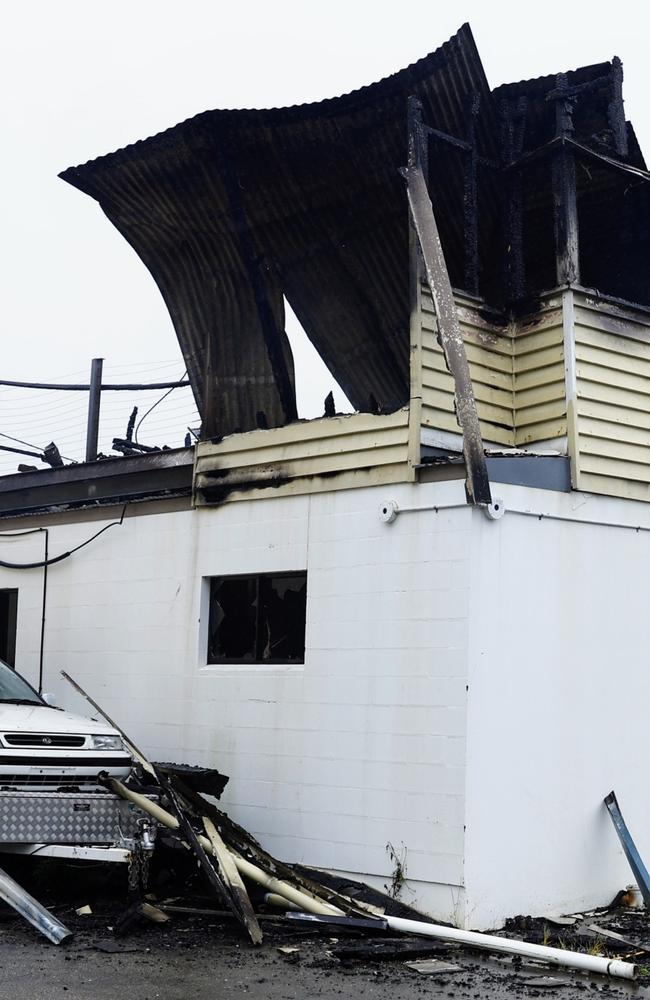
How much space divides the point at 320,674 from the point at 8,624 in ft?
15.6

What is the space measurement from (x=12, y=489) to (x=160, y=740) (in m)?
3.88

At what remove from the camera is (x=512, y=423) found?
36.7ft

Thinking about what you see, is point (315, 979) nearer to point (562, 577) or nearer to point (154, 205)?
point (562, 577)

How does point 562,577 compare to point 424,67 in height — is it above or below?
below

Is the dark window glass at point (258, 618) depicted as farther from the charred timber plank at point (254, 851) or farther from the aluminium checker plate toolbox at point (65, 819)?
the aluminium checker plate toolbox at point (65, 819)

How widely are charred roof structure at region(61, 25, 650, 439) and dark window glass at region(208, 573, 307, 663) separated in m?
1.63

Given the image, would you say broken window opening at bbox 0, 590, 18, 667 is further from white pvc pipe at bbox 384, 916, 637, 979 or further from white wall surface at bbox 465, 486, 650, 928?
white pvc pipe at bbox 384, 916, 637, 979

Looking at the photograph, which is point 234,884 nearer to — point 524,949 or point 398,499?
point 524,949

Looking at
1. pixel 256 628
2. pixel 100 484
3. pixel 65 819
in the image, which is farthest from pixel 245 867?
pixel 100 484

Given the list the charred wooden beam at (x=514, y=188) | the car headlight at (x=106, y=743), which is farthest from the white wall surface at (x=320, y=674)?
the charred wooden beam at (x=514, y=188)

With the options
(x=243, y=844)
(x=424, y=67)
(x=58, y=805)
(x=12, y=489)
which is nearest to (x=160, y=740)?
(x=243, y=844)

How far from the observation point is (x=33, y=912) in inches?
324

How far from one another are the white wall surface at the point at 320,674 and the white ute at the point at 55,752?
A: 1.71m

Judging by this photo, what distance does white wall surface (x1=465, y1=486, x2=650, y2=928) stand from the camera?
31.0 feet
